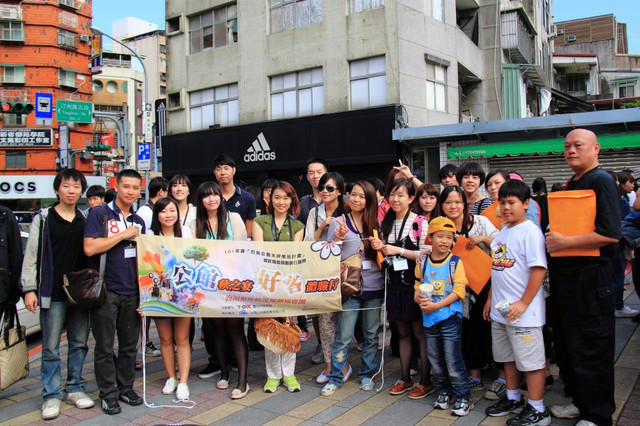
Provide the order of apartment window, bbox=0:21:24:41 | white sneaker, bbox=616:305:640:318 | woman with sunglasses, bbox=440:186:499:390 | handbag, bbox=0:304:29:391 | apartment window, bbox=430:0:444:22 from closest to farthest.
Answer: handbag, bbox=0:304:29:391 → woman with sunglasses, bbox=440:186:499:390 → white sneaker, bbox=616:305:640:318 → apartment window, bbox=430:0:444:22 → apartment window, bbox=0:21:24:41

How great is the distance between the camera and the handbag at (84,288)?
418 cm

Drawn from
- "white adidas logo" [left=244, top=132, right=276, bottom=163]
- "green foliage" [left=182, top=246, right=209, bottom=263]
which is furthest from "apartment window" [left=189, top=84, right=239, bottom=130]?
"green foliage" [left=182, top=246, right=209, bottom=263]

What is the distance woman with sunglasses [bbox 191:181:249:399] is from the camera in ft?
15.7

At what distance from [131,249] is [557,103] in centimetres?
2854

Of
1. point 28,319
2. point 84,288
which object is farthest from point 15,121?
point 84,288

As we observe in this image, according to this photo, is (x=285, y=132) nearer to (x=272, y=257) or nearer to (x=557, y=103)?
(x=272, y=257)

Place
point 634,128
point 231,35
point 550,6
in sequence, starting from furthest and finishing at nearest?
point 550,6, point 231,35, point 634,128

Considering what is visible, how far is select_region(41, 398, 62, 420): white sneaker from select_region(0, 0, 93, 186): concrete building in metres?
39.8

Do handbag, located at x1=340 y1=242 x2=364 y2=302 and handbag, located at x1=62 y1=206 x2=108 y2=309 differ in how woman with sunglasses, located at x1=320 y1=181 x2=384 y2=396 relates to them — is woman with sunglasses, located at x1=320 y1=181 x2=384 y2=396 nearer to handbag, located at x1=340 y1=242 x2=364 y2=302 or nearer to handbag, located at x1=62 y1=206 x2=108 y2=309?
handbag, located at x1=340 y1=242 x2=364 y2=302

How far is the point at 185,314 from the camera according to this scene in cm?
457

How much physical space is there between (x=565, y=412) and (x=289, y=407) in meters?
2.20

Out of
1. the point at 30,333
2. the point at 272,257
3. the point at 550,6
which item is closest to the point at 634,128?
the point at 272,257

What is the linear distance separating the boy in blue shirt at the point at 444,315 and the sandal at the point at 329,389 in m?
0.94

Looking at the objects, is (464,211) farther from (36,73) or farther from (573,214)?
(36,73)
